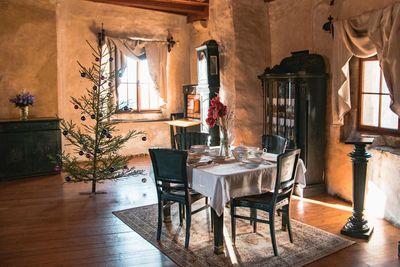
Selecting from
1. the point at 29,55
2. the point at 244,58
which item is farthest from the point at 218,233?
the point at 29,55

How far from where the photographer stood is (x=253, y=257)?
353cm

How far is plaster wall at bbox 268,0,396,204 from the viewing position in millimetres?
5078

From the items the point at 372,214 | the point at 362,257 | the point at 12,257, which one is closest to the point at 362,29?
the point at 372,214

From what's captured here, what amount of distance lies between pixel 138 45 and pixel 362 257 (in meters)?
6.27

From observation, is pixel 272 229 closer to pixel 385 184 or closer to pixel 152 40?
pixel 385 184

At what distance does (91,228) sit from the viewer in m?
4.31

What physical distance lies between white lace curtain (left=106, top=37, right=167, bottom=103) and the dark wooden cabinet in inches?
141

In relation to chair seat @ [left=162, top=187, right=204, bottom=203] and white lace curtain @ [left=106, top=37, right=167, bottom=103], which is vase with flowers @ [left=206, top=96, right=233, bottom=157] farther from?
white lace curtain @ [left=106, top=37, right=167, bottom=103]

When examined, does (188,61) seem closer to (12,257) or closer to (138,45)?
(138,45)

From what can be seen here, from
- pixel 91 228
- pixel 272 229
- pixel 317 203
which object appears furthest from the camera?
pixel 317 203

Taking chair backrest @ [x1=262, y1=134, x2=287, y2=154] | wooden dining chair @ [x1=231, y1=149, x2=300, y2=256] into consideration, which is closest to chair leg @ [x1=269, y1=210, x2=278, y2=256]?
wooden dining chair @ [x1=231, y1=149, x2=300, y2=256]

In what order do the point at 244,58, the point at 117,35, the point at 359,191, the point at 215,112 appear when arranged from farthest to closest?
the point at 117,35, the point at 244,58, the point at 359,191, the point at 215,112

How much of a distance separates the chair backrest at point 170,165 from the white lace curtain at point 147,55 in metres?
4.79

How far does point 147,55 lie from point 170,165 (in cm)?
532
